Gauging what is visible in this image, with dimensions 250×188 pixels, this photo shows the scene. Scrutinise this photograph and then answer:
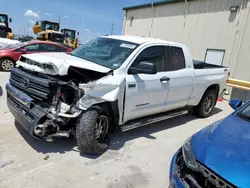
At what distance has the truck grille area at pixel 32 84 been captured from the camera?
3166mm

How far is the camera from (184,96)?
4898 millimetres

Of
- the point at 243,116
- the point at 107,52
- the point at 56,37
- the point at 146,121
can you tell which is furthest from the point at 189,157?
the point at 56,37

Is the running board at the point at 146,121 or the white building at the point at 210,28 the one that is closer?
the running board at the point at 146,121

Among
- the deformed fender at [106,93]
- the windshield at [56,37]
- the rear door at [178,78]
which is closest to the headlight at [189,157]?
the deformed fender at [106,93]

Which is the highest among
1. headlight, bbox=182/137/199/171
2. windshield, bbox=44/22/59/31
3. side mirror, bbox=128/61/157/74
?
windshield, bbox=44/22/59/31

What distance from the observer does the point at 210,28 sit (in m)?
10.5

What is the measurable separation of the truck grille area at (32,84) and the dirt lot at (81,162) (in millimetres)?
881

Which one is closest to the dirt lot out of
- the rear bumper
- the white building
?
the rear bumper

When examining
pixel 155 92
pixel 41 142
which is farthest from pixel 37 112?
pixel 155 92

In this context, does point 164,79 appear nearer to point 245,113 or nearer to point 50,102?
point 245,113

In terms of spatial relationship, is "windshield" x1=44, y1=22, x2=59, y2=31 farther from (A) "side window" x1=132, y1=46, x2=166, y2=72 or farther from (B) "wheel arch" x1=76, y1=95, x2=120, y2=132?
(B) "wheel arch" x1=76, y1=95, x2=120, y2=132

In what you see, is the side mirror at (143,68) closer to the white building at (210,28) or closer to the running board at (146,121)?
the running board at (146,121)

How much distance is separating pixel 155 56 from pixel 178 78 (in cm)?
72

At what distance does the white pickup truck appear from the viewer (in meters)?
3.19
